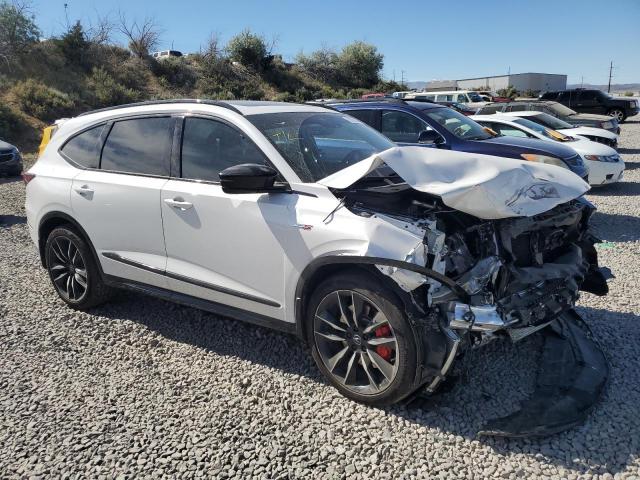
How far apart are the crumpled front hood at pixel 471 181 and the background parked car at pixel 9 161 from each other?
1096 cm

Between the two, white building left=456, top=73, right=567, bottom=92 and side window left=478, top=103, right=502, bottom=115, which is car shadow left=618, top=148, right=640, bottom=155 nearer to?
side window left=478, top=103, right=502, bottom=115

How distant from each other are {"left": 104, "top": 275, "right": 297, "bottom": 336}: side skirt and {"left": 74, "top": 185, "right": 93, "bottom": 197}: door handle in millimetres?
729

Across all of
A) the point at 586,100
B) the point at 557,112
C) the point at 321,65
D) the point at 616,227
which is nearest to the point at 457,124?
the point at 616,227

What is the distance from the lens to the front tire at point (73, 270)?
14.8 feet

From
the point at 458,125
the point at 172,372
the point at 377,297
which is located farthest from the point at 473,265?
the point at 458,125

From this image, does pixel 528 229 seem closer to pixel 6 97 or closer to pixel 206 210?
pixel 206 210

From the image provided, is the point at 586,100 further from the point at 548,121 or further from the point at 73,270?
the point at 73,270

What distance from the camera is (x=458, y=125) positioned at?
7.84 meters

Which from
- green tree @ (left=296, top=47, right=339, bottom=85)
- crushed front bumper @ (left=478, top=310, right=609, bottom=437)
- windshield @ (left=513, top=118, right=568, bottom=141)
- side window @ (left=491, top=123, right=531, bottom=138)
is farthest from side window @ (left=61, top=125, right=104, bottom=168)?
green tree @ (left=296, top=47, right=339, bottom=85)

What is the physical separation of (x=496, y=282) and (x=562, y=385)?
0.85 metres

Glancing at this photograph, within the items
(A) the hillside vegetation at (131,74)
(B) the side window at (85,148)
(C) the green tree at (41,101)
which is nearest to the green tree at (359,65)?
(A) the hillside vegetation at (131,74)

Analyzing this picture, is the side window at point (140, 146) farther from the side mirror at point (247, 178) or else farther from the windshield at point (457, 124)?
the windshield at point (457, 124)

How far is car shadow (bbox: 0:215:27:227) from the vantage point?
826 centimetres

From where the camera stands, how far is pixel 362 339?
3111mm
